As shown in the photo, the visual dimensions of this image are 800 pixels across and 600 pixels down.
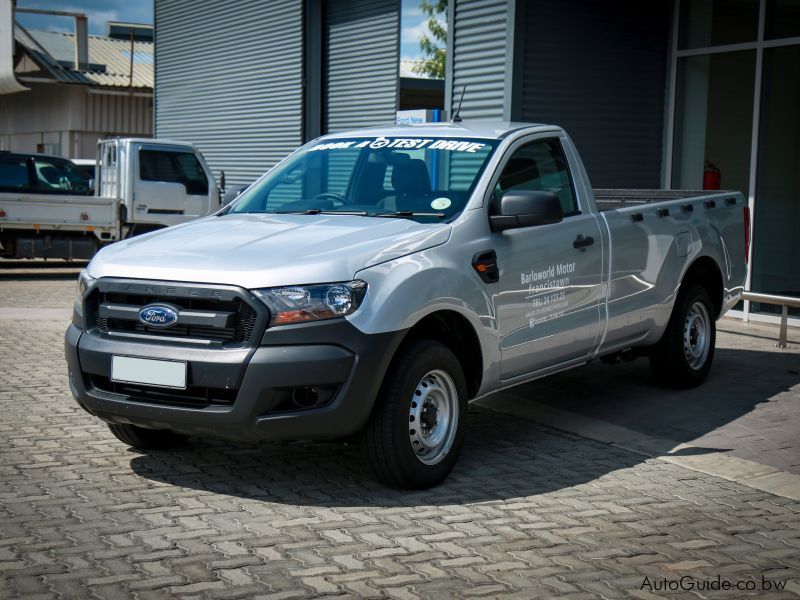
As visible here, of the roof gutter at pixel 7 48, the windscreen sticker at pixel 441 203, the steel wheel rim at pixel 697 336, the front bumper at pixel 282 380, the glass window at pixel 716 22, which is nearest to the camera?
the front bumper at pixel 282 380

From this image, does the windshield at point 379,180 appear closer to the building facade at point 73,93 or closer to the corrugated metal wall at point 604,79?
the corrugated metal wall at point 604,79

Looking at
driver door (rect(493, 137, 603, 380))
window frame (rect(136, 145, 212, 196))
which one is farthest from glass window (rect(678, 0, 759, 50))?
window frame (rect(136, 145, 212, 196))

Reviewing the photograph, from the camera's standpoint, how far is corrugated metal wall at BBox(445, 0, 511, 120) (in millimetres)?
12430

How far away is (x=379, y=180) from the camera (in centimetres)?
655

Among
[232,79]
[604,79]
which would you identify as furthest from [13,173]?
[604,79]

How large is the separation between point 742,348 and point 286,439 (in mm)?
6373

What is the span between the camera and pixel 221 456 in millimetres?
6320

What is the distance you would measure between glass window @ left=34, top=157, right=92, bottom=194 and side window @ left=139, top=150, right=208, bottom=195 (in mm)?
1562

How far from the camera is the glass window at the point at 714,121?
40.5ft

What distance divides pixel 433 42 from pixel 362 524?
1330cm

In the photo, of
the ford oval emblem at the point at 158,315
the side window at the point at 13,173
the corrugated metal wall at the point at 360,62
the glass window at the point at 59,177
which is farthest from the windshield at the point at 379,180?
the glass window at the point at 59,177

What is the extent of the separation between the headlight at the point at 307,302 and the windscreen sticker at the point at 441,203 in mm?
1124

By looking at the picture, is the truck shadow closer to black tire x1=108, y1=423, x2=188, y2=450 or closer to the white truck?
black tire x1=108, y1=423, x2=188, y2=450

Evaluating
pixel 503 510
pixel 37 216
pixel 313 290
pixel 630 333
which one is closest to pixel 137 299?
pixel 313 290
